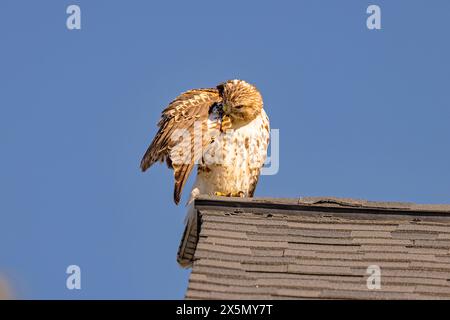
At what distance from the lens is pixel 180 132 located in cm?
1226

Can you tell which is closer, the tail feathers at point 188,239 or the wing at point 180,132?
the tail feathers at point 188,239

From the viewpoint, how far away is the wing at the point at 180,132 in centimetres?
1209

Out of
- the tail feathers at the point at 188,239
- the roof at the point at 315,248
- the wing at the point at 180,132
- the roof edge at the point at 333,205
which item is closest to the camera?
the roof at the point at 315,248

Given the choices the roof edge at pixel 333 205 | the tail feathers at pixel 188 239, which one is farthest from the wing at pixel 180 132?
the roof edge at pixel 333 205

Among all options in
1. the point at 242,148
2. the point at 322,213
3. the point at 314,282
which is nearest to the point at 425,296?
the point at 314,282

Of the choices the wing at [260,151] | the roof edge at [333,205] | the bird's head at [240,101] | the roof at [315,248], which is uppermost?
the bird's head at [240,101]

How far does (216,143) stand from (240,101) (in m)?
0.41

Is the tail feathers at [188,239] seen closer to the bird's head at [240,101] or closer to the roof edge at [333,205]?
the roof edge at [333,205]

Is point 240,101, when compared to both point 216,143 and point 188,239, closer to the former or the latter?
point 216,143

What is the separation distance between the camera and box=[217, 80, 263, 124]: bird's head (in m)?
12.3

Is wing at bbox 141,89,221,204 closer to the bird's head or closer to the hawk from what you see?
the hawk

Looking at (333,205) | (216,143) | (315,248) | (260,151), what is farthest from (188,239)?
(260,151)

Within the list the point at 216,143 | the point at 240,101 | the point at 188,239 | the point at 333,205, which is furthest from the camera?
the point at 240,101

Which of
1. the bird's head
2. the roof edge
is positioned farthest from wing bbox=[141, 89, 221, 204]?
the roof edge
